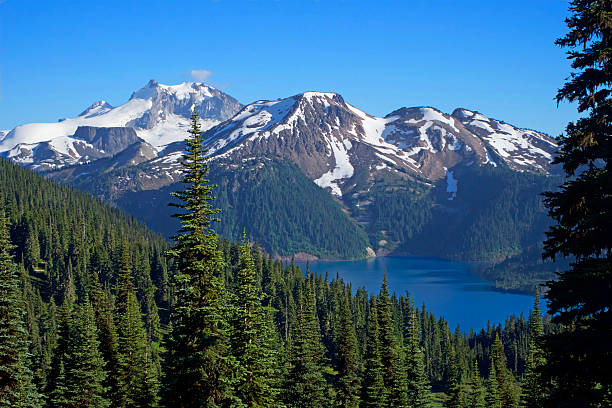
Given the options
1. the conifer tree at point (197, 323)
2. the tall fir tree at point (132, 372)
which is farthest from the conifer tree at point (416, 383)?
the conifer tree at point (197, 323)

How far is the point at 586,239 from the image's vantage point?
18.7 meters

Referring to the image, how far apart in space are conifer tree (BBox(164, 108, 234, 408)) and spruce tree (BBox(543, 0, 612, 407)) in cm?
1731

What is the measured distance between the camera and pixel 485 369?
563ft

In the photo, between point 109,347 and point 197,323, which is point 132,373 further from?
point 197,323

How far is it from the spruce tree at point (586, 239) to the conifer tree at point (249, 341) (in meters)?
24.0

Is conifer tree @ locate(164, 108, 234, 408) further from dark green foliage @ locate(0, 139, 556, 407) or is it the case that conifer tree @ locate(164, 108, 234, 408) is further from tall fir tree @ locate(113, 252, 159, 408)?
tall fir tree @ locate(113, 252, 159, 408)

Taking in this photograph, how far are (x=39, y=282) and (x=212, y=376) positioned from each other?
154m

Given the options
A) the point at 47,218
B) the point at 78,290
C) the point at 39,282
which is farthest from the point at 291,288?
the point at 47,218

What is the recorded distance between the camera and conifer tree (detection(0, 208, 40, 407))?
39.6 metres

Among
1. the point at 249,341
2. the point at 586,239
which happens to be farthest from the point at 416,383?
the point at 586,239

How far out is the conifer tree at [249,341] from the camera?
40.1 metres

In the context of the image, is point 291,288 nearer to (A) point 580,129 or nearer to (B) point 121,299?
(B) point 121,299

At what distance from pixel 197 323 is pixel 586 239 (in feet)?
65.3

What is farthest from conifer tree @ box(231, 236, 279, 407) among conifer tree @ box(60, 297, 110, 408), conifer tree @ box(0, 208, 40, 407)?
conifer tree @ box(60, 297, 110, 408)
